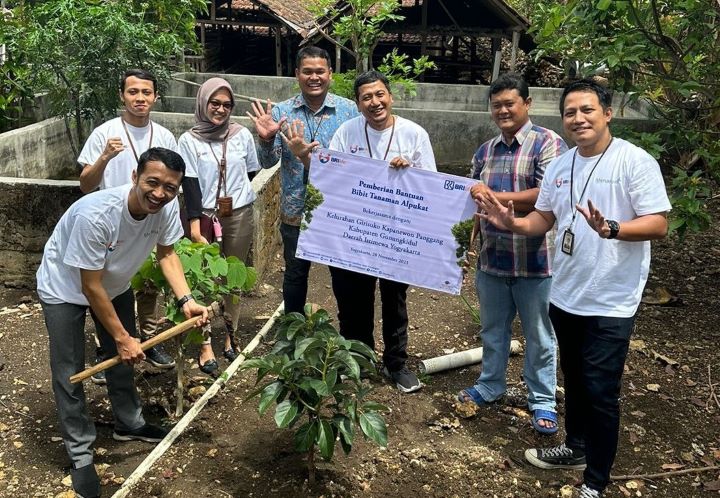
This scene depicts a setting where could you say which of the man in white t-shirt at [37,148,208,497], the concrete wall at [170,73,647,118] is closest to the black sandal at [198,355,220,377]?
the man in white t-shirt at [37,148,208,497]

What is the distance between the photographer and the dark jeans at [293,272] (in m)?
4.28

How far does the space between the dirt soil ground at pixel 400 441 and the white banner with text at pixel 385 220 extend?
0.84 metres

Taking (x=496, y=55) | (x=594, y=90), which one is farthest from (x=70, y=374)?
(x=496, y=55)

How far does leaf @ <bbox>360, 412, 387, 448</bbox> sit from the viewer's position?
2990 millimetres

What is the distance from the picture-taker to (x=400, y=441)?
146 inches

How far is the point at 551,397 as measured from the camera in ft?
12.6

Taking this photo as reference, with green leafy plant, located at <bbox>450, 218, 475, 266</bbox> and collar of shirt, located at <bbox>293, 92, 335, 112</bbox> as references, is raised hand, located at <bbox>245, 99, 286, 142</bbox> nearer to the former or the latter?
collar of shirt, located at <bbox>293, 92, 335, 112</bbox>

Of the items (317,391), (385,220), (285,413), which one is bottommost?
(285,413)

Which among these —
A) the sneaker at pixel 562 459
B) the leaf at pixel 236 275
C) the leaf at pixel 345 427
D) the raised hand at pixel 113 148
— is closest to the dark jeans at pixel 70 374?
the leaf at pixel 236 275

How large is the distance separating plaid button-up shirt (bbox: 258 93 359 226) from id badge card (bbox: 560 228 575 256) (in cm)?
158

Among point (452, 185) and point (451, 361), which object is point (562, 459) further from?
point (452, 185)

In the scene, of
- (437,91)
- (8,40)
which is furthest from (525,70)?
(8,40)

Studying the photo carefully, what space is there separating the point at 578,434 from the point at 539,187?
126cm

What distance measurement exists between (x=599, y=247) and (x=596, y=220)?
25cm
